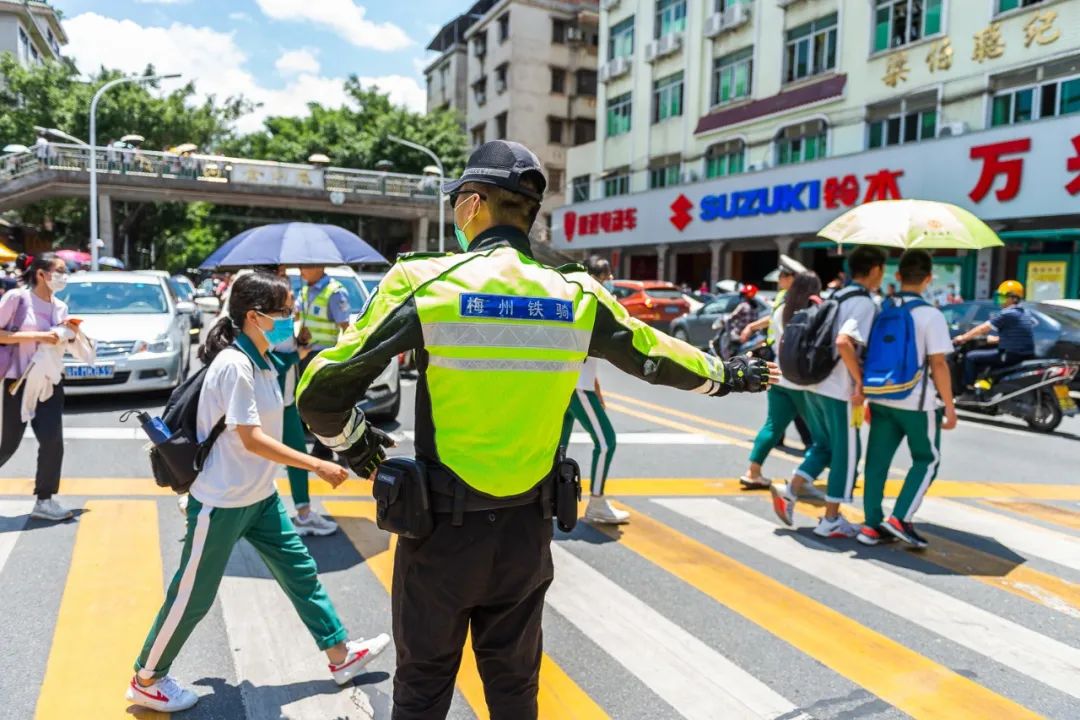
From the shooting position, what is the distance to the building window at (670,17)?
3094 cm

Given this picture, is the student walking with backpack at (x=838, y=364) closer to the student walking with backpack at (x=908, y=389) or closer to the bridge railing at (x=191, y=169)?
the student walking with backpack at (x=908, y=389)

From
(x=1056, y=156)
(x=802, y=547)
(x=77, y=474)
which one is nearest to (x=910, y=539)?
(x=802, y=547)

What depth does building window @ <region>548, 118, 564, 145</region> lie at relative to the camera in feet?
154

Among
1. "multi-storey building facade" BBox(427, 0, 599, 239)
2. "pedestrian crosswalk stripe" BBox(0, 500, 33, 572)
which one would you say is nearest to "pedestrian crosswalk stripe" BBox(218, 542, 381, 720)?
"pedestrian crosswalk stripe" BBox(0, 500, 33, 572)

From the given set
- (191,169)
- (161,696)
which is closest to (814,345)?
(161,696)

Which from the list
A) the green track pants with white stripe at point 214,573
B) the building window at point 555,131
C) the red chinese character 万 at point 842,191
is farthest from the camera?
the building window at point 555,131

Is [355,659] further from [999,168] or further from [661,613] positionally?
[999,168]

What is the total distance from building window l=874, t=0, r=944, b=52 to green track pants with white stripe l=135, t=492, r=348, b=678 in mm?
22166

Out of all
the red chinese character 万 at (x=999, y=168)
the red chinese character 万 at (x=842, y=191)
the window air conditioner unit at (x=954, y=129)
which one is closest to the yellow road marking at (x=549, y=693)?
the red chinese character 万 at (x=999, y=168)

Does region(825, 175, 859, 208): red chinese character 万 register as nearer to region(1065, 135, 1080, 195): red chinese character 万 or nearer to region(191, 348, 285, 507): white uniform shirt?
region(1065, 135, 1080, 195): red chinese character 万

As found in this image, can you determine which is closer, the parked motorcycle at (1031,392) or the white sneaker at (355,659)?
the white sneaker at (355,659)

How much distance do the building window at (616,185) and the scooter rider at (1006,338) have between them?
78.8 ft

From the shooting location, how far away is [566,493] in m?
2.34

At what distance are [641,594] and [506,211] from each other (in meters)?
2.73
